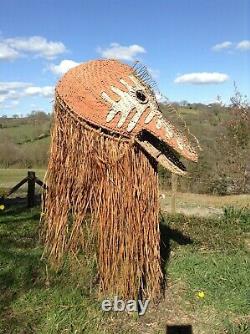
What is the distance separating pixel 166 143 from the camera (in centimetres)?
379

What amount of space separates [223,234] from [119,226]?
408 centimetres

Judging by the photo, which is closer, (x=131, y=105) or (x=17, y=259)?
(x=131, y=105)

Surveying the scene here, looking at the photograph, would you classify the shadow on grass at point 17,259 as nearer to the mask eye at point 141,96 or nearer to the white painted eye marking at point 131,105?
the white painted eye marking at point 131,105

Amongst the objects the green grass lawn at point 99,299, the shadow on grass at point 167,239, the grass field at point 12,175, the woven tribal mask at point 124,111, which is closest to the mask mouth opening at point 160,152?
the woven tribal mask at point 124,111

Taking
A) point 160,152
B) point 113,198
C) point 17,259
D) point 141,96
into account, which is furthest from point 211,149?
point 113,198

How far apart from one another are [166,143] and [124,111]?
20.0 inches

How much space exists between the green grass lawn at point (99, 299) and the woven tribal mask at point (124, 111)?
158cm

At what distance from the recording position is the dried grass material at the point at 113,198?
3.90 metres

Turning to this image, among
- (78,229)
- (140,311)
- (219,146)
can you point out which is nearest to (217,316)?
(140,311)

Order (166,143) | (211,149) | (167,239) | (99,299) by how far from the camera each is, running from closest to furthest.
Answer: (166,143) < (99,299) < (167,239) < (211,149)

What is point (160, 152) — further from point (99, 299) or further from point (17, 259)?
point (17, 259)

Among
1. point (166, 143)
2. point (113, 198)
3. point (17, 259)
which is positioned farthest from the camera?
point (17, 259)

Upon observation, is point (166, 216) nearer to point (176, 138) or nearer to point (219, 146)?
point (176, 138)

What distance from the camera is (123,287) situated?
13.4ft
